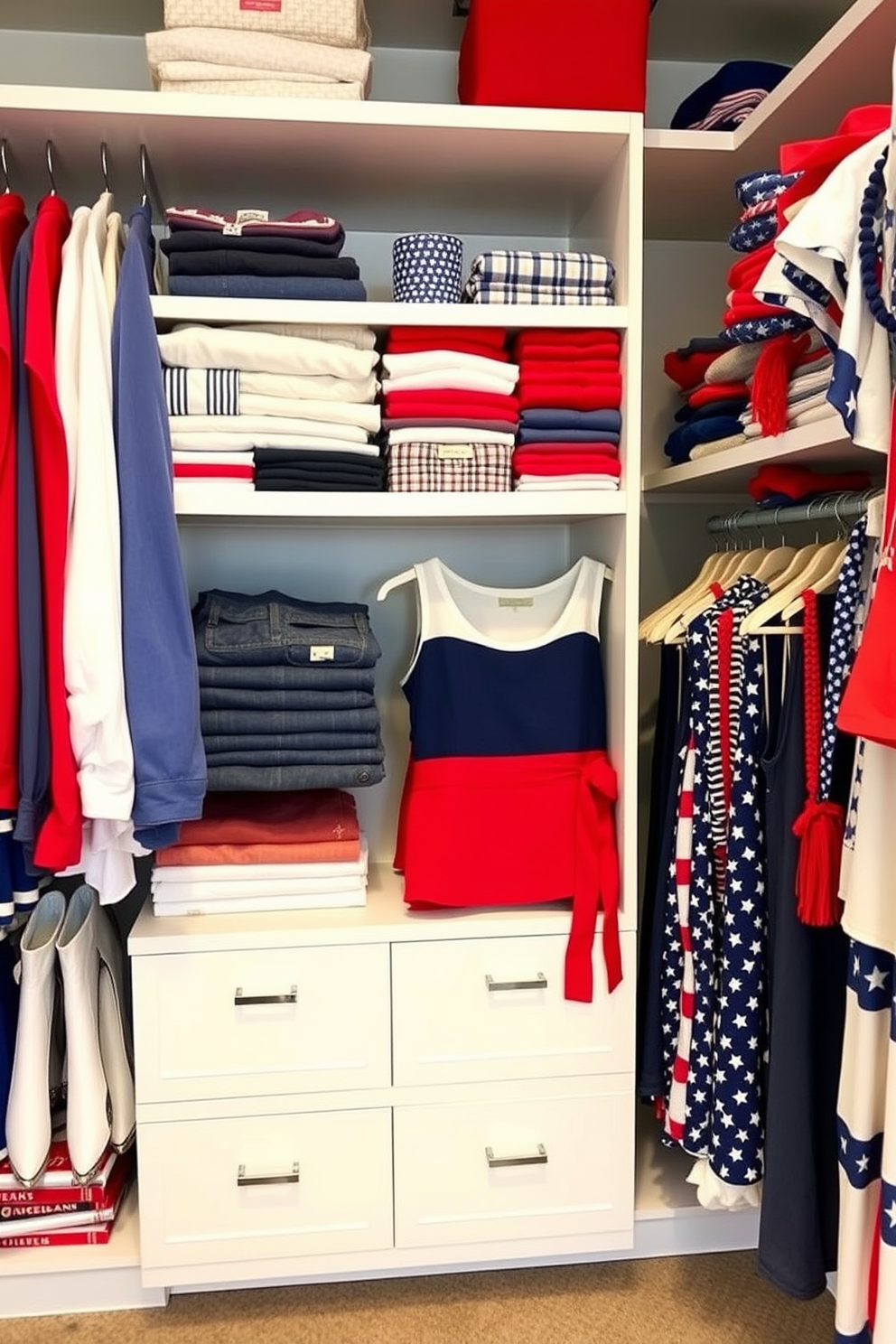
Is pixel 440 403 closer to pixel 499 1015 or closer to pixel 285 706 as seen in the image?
pixel 285 706

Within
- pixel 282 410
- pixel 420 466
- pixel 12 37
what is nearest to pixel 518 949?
pixel 420 466

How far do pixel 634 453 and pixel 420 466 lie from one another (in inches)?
13.6

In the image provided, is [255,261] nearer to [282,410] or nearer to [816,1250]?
[282,410]

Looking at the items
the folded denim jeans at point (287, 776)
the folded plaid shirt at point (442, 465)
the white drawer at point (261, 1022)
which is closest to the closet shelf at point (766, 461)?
the folded plaid shirt at point (442, 465)

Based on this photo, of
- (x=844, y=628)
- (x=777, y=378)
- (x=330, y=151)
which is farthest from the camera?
(x=330, y=151)

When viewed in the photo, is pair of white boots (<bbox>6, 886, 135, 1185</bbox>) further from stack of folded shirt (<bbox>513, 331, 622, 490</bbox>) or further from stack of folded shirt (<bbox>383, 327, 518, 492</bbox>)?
stack of folded shirt (<bbox>513, 331, 622, 490</bbox>)

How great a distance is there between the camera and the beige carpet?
1722 mm

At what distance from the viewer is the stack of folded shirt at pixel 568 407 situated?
5.81 feet

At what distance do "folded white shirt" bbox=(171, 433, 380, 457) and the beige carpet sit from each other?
1.40 meters

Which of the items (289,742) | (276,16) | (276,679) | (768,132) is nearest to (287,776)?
(289,742)

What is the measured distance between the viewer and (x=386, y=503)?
5.66 feet

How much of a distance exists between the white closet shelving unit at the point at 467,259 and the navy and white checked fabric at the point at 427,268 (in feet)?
0.25

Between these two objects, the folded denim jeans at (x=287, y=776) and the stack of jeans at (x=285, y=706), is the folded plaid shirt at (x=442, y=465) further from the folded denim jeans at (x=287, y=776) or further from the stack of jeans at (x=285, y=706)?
the folded denim jeans at (x=287, y=776)

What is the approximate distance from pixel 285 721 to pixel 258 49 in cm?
105
